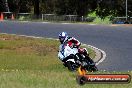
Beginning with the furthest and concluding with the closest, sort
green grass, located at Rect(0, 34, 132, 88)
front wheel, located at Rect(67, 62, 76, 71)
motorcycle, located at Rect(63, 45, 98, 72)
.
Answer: front wheel, located at Rect(67, 62, 76, 71) < motorcycle, located at Rect(63, 45, 98, 72) < green grass, located at Rect(0, 34, 132, 88)

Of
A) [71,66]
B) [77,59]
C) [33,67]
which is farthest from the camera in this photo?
[33,67]

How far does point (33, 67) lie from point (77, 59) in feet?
10.5

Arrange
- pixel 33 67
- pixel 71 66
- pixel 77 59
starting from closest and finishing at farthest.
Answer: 1. pixel 77 59
2. pixel 71 66
3. pixel 33 67

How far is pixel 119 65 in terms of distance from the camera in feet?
58.5

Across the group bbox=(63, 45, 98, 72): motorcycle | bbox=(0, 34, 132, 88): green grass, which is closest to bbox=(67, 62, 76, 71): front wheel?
bbox=(63, 45, 98, 72): motorcycle

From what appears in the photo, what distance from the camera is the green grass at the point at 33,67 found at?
9203mm

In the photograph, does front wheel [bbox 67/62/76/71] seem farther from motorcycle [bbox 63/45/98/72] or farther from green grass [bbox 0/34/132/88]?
green grass [bbox 0/34/132/88]

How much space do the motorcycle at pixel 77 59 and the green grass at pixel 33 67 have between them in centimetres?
55

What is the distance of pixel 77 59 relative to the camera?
563 inches

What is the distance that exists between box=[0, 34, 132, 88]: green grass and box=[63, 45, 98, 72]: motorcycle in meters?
0.55

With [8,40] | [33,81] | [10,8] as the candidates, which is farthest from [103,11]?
[33,81]

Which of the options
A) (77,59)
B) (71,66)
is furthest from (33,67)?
(77,59)

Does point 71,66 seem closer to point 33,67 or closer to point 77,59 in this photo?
point 77,59

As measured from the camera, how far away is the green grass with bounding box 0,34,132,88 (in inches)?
362
